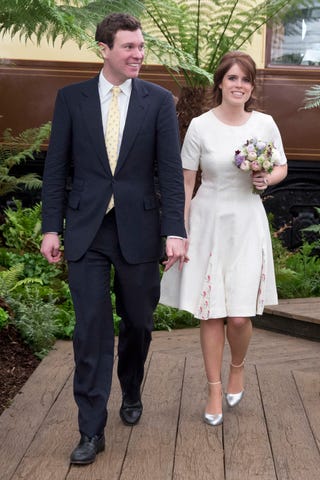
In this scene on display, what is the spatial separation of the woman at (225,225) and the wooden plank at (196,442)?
13 cm

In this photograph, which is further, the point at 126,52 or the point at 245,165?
the point at 245,165

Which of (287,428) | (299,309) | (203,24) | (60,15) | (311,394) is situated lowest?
(299,309)

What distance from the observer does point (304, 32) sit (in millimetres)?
9633

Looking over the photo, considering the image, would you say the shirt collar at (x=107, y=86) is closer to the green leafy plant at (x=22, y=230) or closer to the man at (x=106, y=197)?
the man at (x=106, y=197)

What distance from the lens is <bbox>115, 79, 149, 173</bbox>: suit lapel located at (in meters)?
4.50

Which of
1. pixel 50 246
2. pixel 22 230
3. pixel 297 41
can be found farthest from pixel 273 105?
pixel 50 246

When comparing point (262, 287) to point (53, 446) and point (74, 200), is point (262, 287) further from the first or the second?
point (53, 446)

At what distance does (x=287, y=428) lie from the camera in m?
4.99

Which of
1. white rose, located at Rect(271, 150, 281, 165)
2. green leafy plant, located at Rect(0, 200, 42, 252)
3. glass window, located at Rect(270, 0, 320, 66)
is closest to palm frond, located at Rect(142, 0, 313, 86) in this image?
glass window, located at Rect(270, 0, 320, 66)

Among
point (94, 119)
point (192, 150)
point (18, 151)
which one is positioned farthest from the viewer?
point (18, 151)

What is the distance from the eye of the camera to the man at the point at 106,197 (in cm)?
448

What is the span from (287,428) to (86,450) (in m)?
1.09

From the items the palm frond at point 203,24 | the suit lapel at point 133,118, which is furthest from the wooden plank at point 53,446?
the palm frond at point 203,24

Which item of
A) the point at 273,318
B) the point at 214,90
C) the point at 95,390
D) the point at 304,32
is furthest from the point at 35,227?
the point at 95,390
